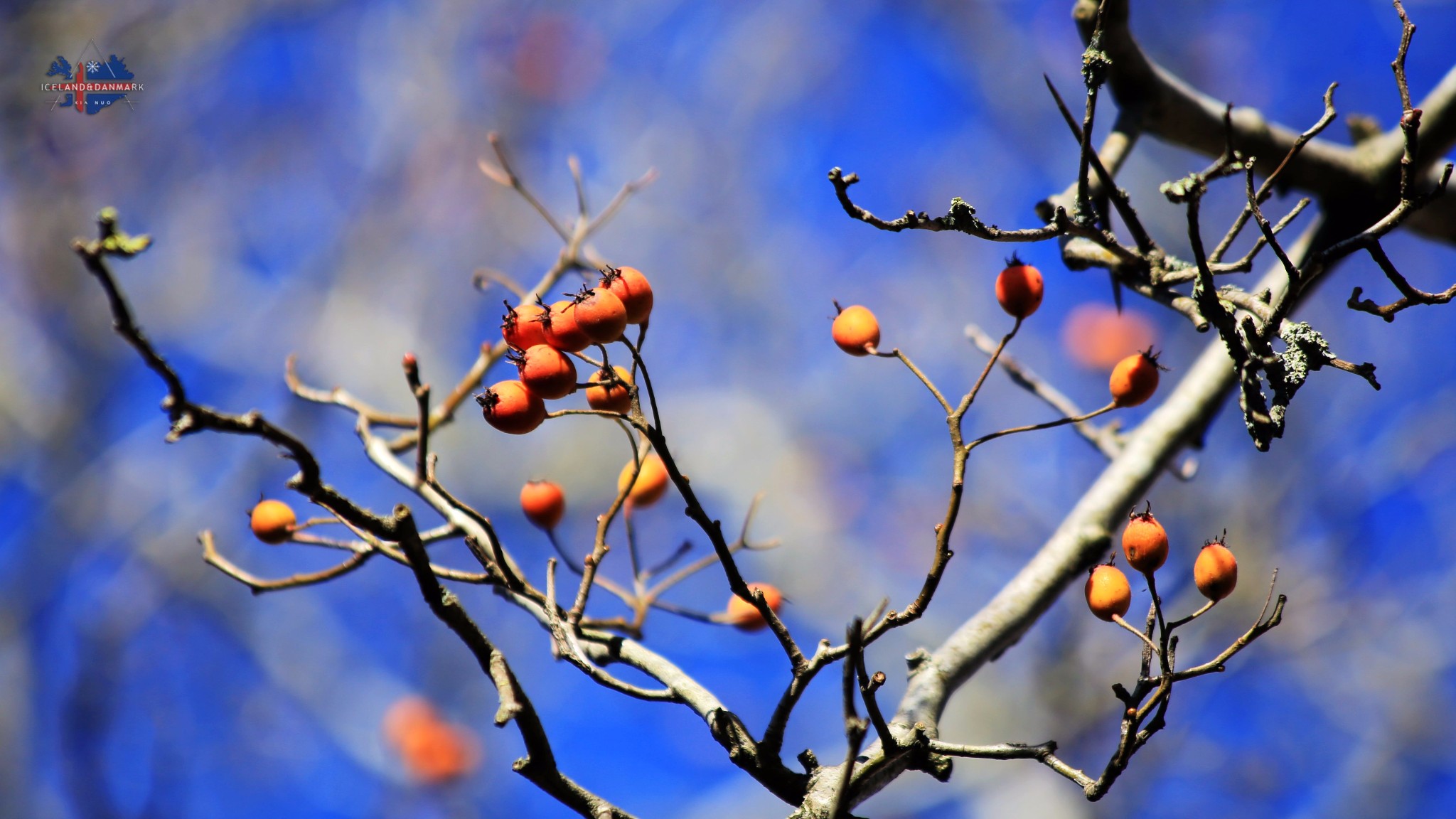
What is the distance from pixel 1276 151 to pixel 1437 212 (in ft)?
2.44

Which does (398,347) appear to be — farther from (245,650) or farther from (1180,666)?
(1180,666)

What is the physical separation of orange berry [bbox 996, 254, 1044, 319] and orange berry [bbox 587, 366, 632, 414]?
0.61 meters

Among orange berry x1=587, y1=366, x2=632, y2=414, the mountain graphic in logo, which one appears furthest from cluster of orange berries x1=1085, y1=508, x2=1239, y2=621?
the mountain graphic in logo

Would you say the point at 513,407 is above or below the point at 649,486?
below

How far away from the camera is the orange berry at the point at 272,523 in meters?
1.62

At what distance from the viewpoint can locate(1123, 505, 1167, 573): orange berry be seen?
134 centimetres

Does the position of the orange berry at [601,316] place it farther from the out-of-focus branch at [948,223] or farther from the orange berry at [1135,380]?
the orange berry at [1135,380]

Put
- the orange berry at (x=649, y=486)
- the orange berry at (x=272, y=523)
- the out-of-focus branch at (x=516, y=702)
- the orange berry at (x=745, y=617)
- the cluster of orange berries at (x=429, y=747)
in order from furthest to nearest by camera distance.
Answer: the cluster of orange berries at (x=429, y=747)
the orange berry at (x=649, y=486)
the orange berry at (x=745, y=617)
the orange berry at (x=272, y=523)
the out-of-focus branch at (x=516, y=702)

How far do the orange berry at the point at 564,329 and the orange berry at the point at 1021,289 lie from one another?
0.66m

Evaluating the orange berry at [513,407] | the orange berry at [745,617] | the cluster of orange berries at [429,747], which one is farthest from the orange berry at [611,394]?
the cluster of orange berries at [429,747]

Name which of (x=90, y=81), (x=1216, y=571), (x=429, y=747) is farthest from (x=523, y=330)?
(x=90, y=81)

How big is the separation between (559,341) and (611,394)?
0.54 ft

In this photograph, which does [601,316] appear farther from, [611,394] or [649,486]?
[649,486]

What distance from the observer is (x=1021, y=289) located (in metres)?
1.48
